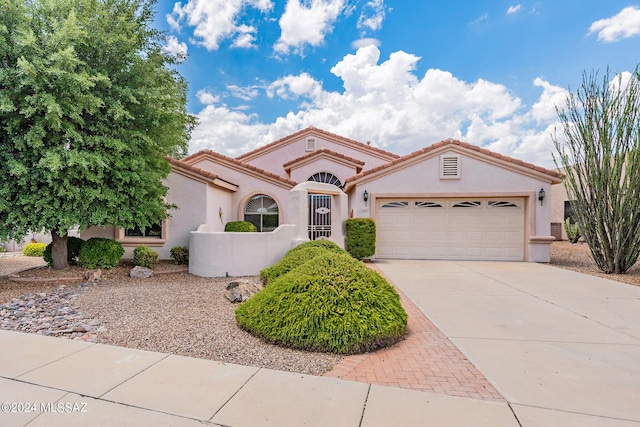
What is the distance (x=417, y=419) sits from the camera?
8.32 ft

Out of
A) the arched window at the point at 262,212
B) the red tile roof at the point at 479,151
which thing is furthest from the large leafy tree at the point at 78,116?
the red tile roof at the point at 479,151

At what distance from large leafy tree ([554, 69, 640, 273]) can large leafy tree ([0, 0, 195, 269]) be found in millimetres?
13266

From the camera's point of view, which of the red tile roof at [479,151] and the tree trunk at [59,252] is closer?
the tree trunk at [59,252]

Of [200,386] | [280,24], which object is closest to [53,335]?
[200,386]

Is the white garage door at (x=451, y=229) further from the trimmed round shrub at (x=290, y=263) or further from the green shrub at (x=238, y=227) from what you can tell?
the trimmed round shrub at (x=290, y=263)

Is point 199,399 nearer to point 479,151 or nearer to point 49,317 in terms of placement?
point 49,317

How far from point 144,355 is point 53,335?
201 centimetres

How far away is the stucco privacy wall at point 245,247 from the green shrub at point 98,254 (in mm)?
2371

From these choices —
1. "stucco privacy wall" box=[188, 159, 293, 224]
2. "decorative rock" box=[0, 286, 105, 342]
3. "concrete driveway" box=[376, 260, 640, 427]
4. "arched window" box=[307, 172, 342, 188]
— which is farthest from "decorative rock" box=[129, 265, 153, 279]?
"arched window" box=[307, 172, 342, 188]

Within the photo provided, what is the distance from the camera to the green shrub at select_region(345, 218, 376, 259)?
37.9 feet

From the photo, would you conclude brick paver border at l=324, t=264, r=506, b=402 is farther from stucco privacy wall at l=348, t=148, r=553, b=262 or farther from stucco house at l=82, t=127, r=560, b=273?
stucco privacy wall at l=348, t=148, r=553, b=262

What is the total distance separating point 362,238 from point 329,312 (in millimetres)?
7661

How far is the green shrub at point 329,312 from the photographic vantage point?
3900mm

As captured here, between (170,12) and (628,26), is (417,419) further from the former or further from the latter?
(170,12)
